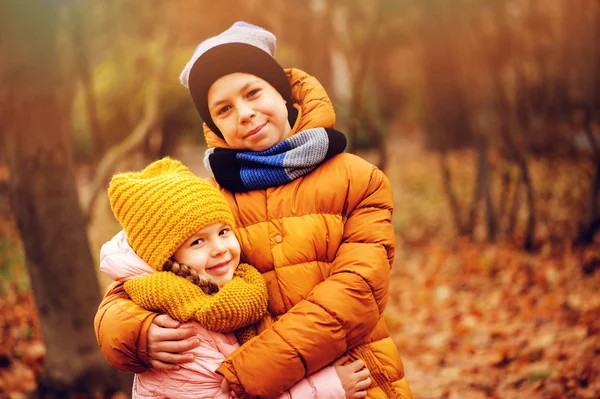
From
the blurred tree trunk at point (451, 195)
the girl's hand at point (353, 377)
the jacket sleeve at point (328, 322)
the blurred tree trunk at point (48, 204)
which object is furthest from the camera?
the blurred tree trunk at point (451, 195)

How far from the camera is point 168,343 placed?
83.3 inches

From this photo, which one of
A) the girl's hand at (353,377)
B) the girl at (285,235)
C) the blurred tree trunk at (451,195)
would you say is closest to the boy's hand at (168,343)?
the girl at (285,235)

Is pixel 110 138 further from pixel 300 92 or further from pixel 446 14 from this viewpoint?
pixel 300 92

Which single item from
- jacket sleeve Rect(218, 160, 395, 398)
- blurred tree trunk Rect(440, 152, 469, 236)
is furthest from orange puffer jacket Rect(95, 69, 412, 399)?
blurred tree trunk Rect(440, 152, 469, 236)

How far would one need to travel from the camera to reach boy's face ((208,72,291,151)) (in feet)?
7.76

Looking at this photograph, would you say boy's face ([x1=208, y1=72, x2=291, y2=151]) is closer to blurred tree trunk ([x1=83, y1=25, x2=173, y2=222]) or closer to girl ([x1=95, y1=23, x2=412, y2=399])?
girl ([x1=95, y1=23, x2=412, y2=399])

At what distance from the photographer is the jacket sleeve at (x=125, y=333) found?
215 cm

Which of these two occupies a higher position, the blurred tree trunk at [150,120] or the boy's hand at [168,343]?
the blurred tree trunk at [150,120]

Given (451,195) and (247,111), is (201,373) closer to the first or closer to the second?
(247,111)

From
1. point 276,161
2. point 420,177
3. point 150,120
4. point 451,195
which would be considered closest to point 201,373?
point 276,161

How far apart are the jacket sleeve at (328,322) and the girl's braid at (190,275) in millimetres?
246

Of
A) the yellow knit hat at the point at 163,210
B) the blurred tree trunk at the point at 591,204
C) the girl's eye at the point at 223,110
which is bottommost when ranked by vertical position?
the blurred tree trunk at the point at 591,204

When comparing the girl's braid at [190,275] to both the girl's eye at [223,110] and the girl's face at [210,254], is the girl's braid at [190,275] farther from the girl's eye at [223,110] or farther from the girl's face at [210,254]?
the girl's eye at [223,110]

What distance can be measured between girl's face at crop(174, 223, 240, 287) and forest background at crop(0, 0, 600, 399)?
2.76 metres
